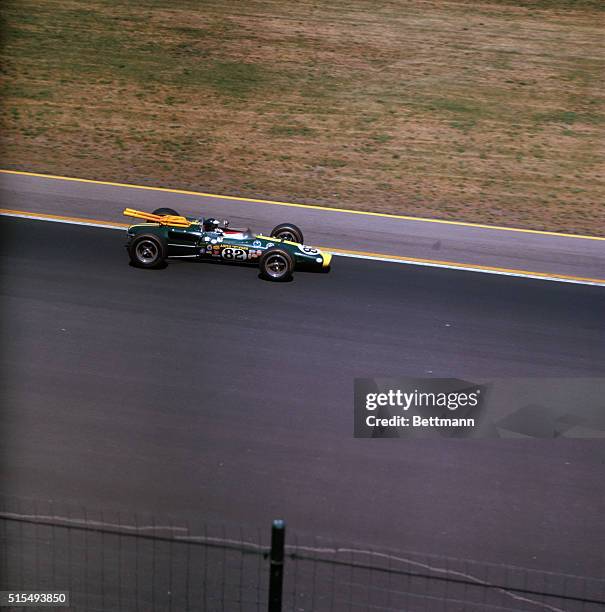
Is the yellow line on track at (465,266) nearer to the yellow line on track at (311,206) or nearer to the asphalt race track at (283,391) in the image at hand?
the asphalt race track at (283,391)

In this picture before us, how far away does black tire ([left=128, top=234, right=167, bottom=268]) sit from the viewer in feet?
46.8

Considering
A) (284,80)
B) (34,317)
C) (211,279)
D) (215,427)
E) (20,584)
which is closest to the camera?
(20,584)

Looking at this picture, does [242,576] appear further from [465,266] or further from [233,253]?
[465,266]

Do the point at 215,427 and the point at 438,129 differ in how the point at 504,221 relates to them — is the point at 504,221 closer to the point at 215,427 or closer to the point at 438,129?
the point at 438,129

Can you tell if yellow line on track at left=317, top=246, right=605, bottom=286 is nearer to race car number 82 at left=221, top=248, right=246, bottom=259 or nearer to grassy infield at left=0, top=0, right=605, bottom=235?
race car number 82 at left=221, top=248, right=246, bottom=259

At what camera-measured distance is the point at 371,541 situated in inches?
333

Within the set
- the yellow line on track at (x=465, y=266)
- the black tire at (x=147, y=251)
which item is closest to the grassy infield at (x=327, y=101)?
the yellow line on track at (x=465, y=266)

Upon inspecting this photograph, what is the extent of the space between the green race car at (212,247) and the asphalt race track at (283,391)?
0.76 ft

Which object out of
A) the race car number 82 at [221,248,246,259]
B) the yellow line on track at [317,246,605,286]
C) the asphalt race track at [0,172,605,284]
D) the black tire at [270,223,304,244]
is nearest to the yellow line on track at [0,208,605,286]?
the yellow line on track at [317,246,605,286]

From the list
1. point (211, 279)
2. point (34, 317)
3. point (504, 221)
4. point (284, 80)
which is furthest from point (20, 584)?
point (284, 80)

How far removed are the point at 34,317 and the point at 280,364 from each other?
327cm

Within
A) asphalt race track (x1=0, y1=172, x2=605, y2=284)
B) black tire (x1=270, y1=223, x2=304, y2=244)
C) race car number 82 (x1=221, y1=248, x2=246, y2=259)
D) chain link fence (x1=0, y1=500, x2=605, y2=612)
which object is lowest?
chain link fence (x1=0, y1=500, x2=605, y2=612)

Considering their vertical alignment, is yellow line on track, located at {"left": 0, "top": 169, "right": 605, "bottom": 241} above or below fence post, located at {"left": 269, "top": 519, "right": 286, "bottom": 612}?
above

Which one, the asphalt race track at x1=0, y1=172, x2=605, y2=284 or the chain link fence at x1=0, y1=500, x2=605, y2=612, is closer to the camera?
the chain link fence at x1=0, y1=500, x2=605, y2=612
